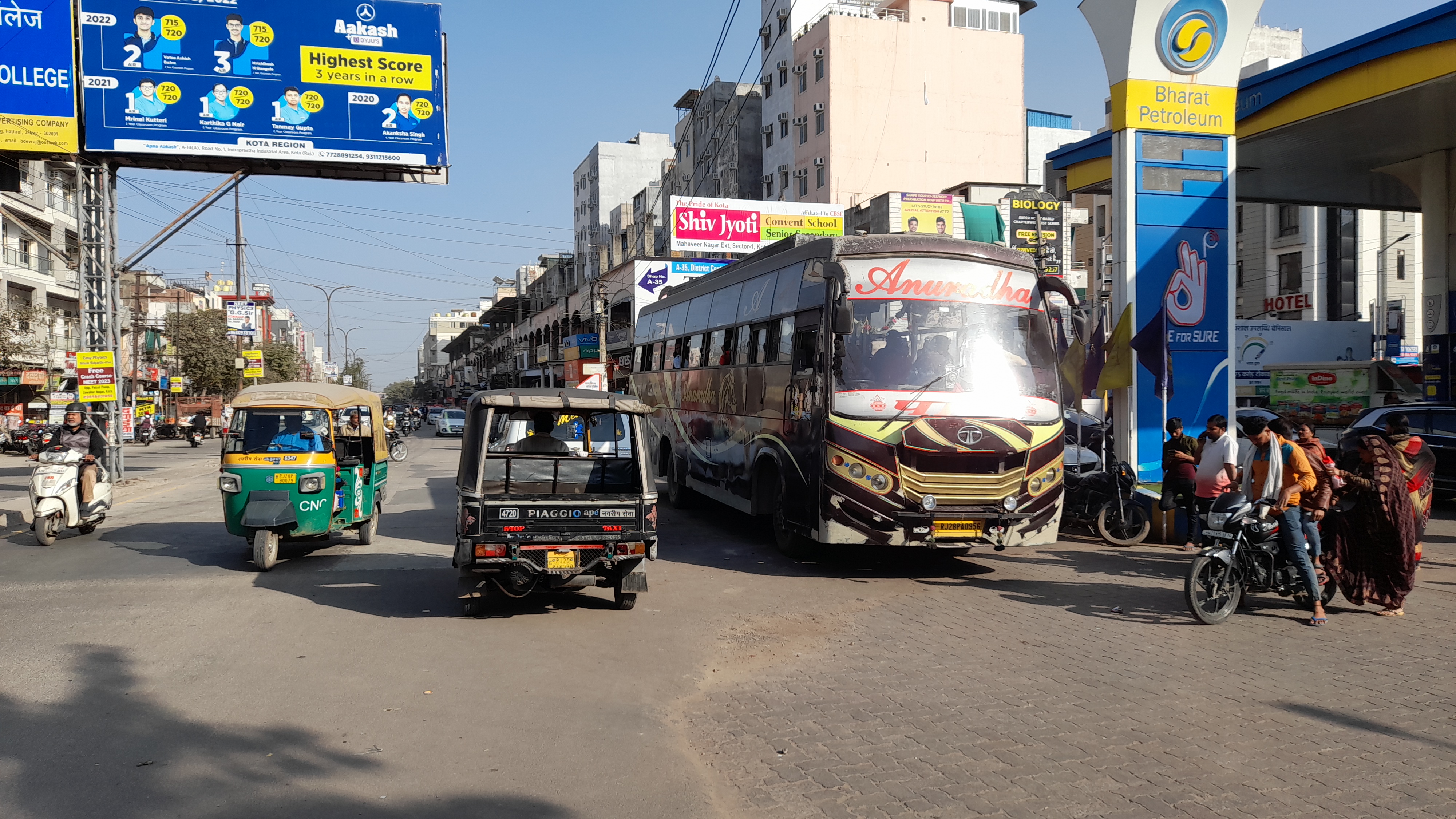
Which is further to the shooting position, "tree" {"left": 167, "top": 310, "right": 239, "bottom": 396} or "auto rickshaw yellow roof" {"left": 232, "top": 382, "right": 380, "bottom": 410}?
"tree" {"left": 167, "top": 310, "right": 239, "bottom": 396}

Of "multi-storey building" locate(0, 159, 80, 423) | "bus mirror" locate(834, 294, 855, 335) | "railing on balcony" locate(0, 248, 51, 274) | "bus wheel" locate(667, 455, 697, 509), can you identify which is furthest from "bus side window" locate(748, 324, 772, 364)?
"railing on balcony" locate(0, 248, 51, 274)

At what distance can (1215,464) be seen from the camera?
1052cm

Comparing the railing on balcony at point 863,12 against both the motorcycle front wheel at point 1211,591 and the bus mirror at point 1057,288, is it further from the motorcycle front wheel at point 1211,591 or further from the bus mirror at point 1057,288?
the motorcycle front wheel at point 1211,591

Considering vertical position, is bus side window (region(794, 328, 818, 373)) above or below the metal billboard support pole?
below

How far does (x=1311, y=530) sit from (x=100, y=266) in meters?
22.7

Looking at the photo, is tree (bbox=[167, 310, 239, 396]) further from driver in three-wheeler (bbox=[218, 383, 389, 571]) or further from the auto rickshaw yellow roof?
driver in three-wheeler (bbox=[218, 383, 389, 571])

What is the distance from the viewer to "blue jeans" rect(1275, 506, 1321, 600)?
8.34 metres

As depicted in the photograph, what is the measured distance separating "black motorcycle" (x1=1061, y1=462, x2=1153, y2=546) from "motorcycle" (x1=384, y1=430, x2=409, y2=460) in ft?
38.0

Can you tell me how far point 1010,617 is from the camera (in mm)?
8641

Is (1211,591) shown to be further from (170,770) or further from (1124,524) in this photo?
(170,770)

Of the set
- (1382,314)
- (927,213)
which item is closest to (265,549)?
(927,213)

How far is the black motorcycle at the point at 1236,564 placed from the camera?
322 inches

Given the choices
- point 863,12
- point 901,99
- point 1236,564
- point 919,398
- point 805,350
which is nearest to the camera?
point 1236,564

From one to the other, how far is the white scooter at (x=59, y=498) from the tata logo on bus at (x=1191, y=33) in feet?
52.7
